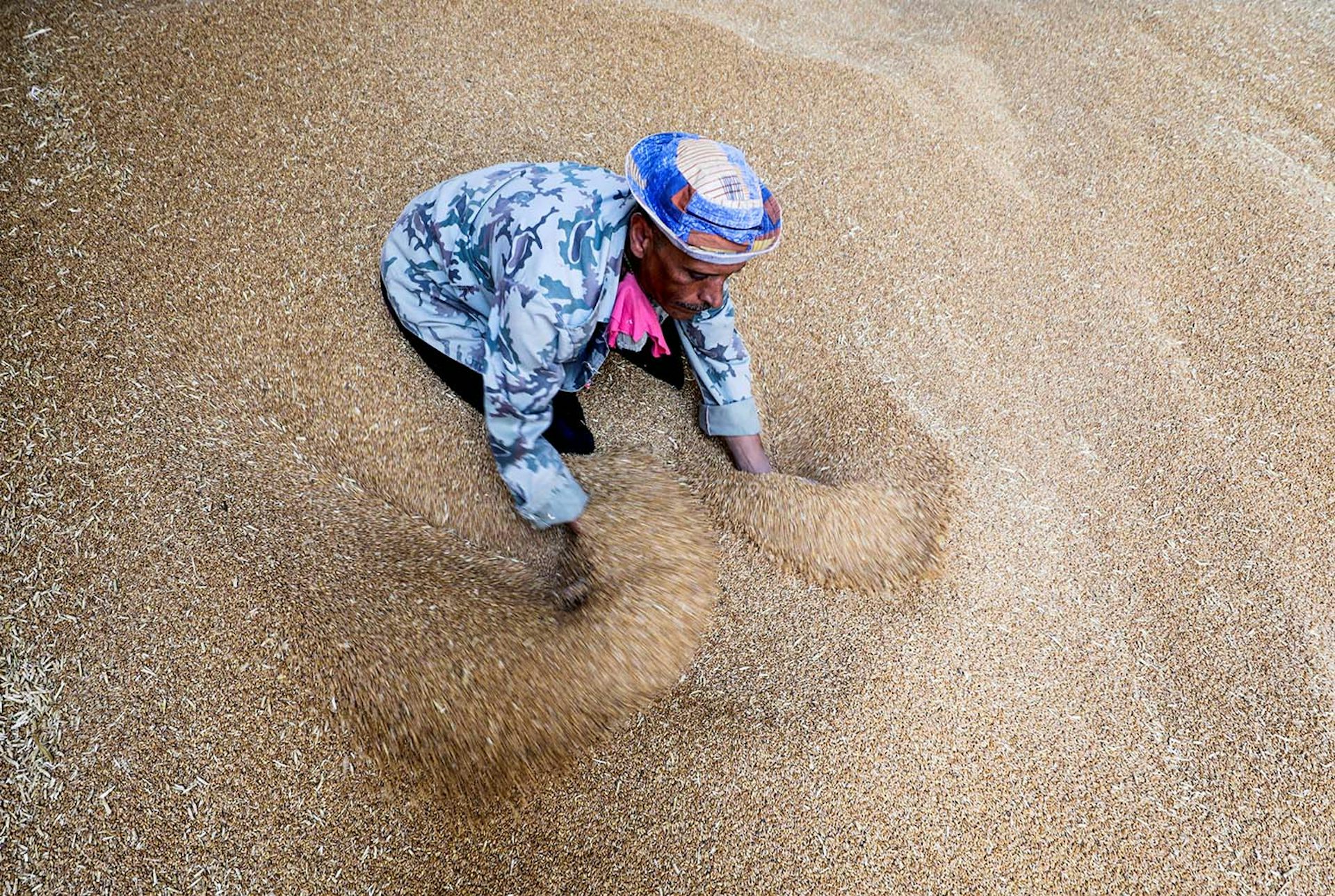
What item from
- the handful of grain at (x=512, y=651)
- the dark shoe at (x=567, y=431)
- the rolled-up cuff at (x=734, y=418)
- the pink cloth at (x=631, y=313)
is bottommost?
the handful of grain at (x=512, y=651)

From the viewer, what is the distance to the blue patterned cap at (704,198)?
1099mm

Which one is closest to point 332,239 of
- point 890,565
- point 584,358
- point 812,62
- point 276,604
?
point 584,358

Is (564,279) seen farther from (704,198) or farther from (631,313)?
(704,198)

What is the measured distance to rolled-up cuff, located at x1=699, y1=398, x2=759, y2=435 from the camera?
1.59 m

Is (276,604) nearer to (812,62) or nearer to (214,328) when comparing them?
(214,328)

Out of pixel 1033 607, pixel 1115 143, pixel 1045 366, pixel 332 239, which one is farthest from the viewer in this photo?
pixel 1115 143

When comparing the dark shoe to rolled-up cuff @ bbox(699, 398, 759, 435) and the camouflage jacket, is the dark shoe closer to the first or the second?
the camouflage jacket

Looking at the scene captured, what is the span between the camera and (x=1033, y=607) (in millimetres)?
1473

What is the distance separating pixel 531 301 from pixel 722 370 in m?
0.48

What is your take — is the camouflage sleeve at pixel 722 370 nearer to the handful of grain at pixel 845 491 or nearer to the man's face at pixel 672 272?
the handful of grain at pixel 845 491

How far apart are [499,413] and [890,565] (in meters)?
0.76

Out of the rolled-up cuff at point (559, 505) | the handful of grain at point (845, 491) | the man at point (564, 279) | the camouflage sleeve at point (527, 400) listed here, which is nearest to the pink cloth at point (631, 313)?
the man at point (564, 279)

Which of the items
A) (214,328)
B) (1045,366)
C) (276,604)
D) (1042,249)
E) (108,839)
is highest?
(1042,249)

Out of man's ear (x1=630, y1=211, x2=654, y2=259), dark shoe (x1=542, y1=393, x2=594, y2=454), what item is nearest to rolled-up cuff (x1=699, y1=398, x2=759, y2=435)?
dark shoe (x1=542, y1=393, x2=594, y2=454)
